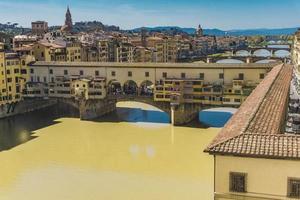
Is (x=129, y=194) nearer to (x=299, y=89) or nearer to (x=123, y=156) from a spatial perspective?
(x=123, y=156)

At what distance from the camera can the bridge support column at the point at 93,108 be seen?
34.0 meters

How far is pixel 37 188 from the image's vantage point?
19156mm

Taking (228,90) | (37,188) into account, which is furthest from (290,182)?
(228,90)

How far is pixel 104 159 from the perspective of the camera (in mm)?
23688

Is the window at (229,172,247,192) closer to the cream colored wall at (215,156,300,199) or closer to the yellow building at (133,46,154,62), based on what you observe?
the cream colored wall at (215,156,300,199)

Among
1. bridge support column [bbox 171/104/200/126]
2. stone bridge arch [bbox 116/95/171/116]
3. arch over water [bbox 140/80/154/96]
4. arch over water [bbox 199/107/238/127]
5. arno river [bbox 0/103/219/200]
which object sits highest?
arch over water [bbox 140/80/154/96]

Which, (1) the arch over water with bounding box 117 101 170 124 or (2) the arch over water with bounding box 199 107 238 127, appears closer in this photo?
(2) the arch over water with bounding box 199 107 238 127

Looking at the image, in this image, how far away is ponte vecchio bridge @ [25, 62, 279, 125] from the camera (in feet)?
103

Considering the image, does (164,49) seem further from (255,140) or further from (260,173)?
(260,173)

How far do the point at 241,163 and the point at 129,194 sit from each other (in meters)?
9.39

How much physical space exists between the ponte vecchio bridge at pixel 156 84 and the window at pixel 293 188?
21.6 meters

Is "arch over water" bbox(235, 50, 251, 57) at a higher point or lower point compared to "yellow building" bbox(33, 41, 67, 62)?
higher

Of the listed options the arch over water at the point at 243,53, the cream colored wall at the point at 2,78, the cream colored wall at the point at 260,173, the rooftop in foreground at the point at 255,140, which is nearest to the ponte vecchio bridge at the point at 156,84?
the cream colored wall at the point at 2,78

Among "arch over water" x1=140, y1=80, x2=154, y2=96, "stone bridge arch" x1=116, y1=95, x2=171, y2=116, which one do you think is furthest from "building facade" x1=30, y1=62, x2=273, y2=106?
"arch over water" x1=140, y1=80, x2=154, y2=96
